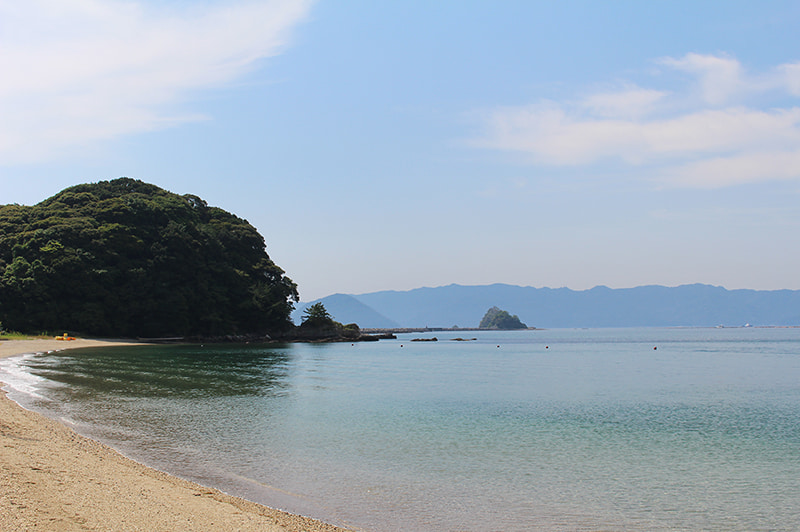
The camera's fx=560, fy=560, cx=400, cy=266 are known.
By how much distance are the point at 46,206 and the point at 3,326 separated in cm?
2762

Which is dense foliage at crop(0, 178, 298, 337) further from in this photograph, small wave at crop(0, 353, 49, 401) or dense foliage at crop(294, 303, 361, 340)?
small wave at crop(0, 353, 49, 401)

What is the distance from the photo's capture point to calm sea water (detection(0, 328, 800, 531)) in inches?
497

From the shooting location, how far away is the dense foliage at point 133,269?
7856 centimetres

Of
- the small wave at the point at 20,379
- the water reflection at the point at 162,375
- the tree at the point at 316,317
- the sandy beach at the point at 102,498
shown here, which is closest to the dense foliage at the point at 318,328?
the tree at the point at 316,317

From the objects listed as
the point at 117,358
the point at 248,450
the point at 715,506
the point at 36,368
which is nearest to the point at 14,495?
the point at 248,450

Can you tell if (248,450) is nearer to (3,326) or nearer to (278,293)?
(3,326)

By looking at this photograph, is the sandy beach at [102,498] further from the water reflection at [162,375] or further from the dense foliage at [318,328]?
the dense foliage at [318,328]

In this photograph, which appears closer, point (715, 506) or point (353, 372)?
point (715, 506)

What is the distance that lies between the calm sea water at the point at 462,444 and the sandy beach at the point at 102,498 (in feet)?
3.72

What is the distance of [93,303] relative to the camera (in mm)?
81688

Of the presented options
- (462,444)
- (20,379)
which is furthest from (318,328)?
(462,444)

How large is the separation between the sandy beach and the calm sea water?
113 centimetres

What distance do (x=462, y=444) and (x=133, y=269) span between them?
81446mm

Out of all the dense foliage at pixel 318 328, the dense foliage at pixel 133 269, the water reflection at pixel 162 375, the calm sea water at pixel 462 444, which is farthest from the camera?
the dense foliage at pixel 318 328
